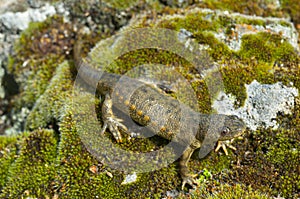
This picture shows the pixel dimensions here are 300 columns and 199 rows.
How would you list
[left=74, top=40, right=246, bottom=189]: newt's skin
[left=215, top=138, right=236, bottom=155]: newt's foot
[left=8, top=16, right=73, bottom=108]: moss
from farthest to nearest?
[left=8, top=16, right=73, bottom=108]: moss < [left=215, top=138, right=236, bottom=155]: newt's foot < [left=74, top=40, right=246, bottom=189]: newt's skin

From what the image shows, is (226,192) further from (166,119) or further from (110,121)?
(110,121)

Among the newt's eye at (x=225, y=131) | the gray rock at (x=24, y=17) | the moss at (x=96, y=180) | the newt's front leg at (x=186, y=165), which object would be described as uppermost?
the gray rock at (x=24, y=17)

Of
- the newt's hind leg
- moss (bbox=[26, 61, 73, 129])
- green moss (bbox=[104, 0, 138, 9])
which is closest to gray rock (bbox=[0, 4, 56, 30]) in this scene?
green moss (bbox=[104, 0, 138, 9])

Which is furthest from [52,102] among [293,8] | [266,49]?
[293,8]

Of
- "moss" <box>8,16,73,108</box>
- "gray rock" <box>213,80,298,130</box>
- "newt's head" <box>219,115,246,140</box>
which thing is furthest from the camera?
"moss" <box>8,16,73,108</box>

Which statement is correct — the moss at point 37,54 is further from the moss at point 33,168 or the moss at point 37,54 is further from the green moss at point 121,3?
the moss at point 33,168

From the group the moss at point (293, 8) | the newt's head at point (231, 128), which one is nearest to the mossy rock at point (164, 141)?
the newt's head at point (231, 128)

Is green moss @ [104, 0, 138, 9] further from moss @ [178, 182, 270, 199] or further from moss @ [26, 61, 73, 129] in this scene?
moss @ [178, 182, 270, 199]
